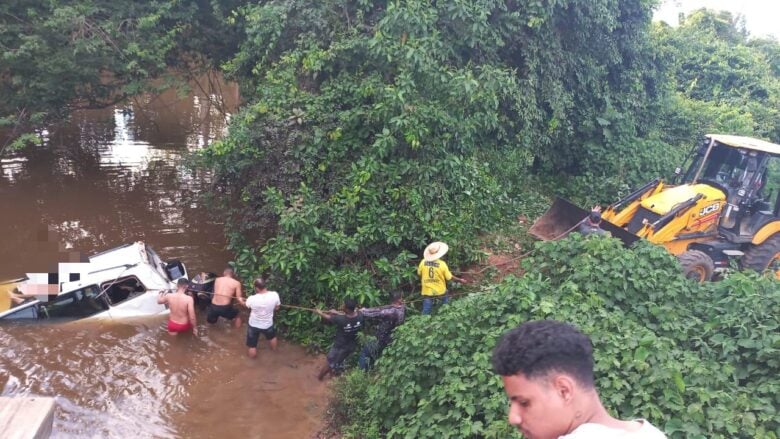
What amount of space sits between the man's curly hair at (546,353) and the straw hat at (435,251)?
5971 mm

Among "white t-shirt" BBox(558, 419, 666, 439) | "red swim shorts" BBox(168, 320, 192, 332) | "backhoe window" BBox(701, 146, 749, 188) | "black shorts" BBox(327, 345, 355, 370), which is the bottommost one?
"red swim shorts" BBox(168, 320, 192, 332)

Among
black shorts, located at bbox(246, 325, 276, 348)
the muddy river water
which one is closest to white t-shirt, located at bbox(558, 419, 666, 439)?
the muddy river water

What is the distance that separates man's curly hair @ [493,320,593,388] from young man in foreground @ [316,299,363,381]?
5479mm

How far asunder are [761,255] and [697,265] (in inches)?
61.2

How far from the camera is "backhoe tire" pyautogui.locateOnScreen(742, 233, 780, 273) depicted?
9445 mm

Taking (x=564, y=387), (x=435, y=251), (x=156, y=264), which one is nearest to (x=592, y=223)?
(x=435, y=251)

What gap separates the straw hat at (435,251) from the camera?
783 cm

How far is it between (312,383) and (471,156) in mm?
5180

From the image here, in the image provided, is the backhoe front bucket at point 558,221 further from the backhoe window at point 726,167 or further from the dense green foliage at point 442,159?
the backhoe window at point 726,167

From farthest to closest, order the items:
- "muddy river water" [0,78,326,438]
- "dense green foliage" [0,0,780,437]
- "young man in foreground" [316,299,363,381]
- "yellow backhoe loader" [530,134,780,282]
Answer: "yellow backhoe loader" [530,134,780,282] < "young man in foreground" [316,299,363,381] < "muddy river water" [0,78,326,438] < "dense green foliage" [0,0,780,437]

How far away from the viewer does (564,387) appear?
178cm

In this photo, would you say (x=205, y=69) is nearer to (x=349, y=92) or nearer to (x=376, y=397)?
(x=349, y=92)

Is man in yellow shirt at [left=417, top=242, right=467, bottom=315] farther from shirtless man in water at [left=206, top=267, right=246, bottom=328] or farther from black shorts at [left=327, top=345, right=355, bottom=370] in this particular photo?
shirtless man in water at [left=206, top=267, right=246, bottom=328]

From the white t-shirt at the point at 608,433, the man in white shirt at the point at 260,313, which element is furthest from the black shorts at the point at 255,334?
the white t-shirt at the point at 608,433
